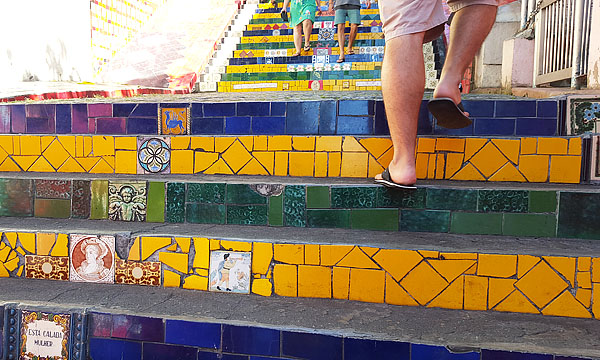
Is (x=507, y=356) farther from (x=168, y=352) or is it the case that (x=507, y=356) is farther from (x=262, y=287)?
(x=168, y=352)

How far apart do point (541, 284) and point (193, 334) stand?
100 centimetres

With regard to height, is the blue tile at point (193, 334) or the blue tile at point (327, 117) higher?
the blue tile at point (327, 117)

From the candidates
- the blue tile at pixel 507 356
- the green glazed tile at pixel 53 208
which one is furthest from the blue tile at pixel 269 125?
the blue tile at pixel 507 356

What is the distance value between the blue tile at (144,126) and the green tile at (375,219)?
1062 millimetres

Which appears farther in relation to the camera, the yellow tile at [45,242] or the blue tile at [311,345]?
the yellow tile at [45,242]

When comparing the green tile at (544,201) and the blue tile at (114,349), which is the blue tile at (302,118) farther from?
the blue tile at (114,349)

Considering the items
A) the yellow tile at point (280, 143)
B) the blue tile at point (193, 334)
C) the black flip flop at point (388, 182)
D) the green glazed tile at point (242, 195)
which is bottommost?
the blue tile at point (193, 334)

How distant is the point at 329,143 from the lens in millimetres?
1949

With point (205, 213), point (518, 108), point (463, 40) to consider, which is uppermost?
point (463, 40)

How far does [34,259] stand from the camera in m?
1.62

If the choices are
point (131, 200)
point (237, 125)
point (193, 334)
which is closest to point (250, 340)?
point (193, 334)

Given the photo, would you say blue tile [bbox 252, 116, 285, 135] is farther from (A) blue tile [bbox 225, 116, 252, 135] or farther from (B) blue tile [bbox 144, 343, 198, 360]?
(B) blue tile [bbox 144, 343, 198, 360]

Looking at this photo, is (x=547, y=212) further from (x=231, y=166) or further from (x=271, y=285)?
(x=231, y=166)

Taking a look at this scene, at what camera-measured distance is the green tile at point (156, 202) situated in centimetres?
178
